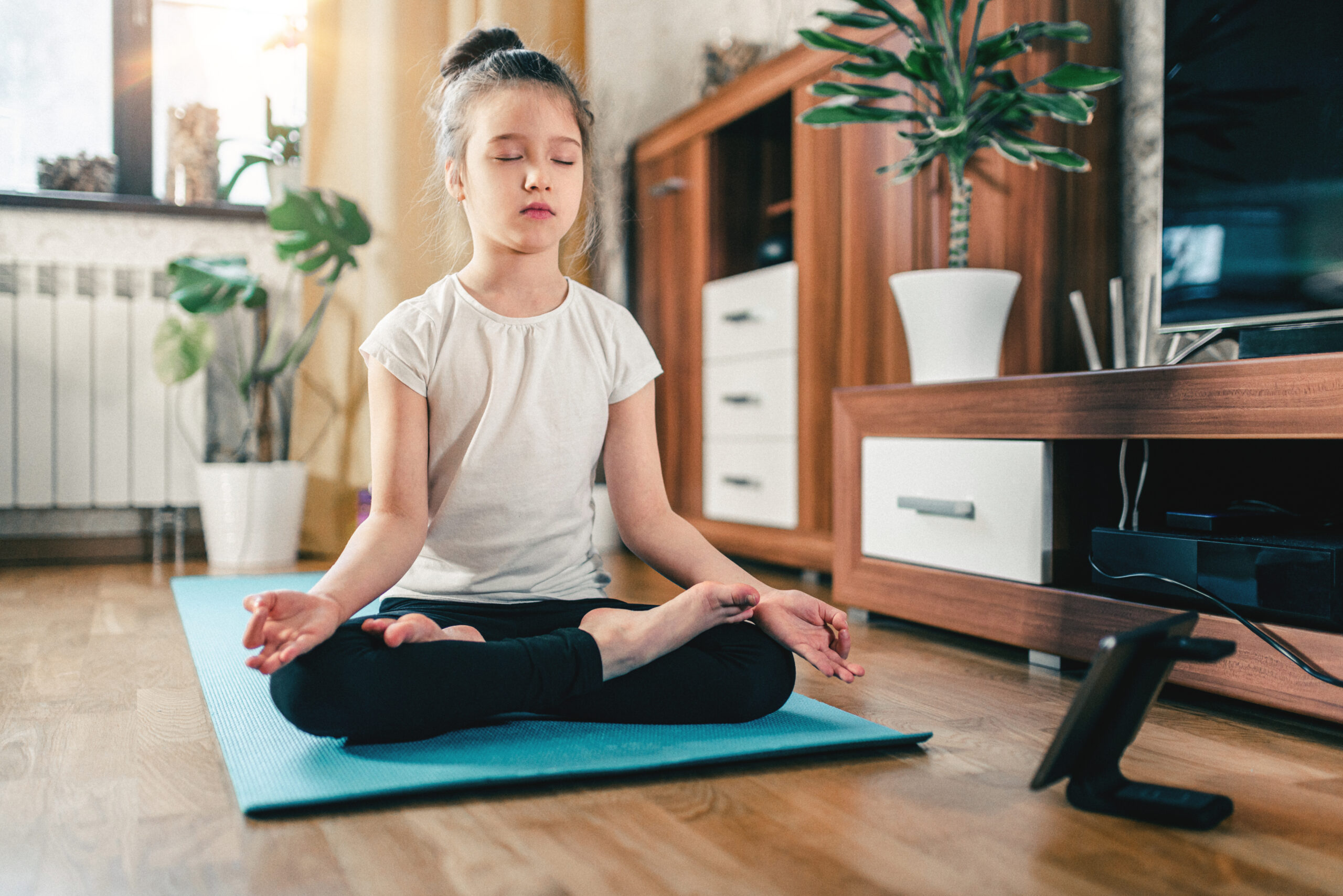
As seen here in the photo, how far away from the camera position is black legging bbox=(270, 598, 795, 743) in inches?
36.5

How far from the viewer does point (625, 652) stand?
40.0 inches

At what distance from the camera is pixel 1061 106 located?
1.62 metres

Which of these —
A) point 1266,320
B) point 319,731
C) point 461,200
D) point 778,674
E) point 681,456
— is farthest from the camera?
point 681,456

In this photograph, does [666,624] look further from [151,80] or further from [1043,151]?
[151,80]

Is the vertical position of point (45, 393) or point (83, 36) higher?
point (83, 36)

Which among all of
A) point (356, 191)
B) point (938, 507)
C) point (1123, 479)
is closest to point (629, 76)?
point (356, 191)

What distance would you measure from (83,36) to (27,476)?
1167mm

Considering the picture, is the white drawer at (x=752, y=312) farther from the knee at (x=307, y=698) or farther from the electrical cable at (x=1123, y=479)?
the knee at (x=307, y=698)

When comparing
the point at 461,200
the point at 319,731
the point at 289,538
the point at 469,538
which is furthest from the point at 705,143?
the point at 319,731

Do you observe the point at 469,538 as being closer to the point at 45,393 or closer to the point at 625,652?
the point at 625,652

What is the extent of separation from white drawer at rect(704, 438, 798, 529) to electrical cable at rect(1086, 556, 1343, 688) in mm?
1057

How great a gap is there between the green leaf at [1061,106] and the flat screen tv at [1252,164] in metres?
0.12

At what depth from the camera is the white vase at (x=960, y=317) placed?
1677 mm

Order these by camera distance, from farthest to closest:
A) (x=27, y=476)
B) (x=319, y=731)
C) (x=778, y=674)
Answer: (x=27, y=476) < (x=778, y=674) < (x=319, y=731)
